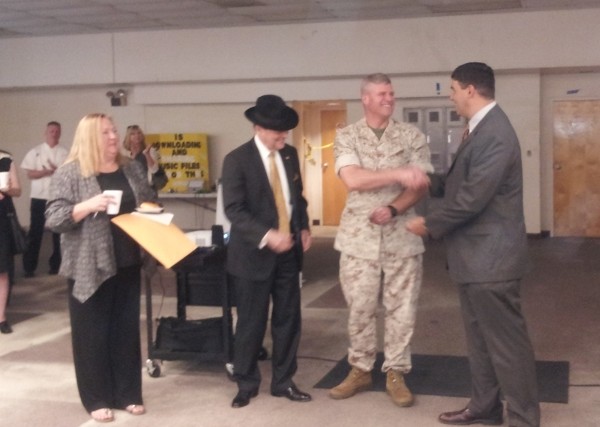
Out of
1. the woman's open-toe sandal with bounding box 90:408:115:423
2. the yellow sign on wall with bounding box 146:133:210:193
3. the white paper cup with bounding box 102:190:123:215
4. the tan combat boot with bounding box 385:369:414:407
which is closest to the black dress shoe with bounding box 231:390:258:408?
the woman's open-toe sandal with bounding box 90:408:115:423

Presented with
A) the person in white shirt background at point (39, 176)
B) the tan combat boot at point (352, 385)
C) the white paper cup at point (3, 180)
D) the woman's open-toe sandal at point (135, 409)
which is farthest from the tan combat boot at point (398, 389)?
the person in white shirt background at point (39, 176)

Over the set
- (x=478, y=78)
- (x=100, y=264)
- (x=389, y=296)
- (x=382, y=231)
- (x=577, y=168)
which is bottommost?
(x=389, y=296)

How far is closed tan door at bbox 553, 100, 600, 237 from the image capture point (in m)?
12.3

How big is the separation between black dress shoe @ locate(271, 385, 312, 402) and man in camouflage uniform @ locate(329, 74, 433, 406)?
1.46 ft

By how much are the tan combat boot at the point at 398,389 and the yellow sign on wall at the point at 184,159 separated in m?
9.24

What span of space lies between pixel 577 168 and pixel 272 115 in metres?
8.86

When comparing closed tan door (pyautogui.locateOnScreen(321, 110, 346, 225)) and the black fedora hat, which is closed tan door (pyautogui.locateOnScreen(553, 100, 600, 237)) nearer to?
closed tan door (pyautogui.locateOnScreen(321, 110, 346, 225))

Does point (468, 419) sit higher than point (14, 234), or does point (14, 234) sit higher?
point (14, 234)

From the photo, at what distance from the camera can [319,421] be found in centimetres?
446

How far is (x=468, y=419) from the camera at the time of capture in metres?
4.34

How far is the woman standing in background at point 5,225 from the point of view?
6.44 m

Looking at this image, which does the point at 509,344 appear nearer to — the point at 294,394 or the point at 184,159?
the point at 294,394

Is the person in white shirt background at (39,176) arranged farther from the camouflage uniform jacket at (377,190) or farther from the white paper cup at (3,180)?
the camouflage uniform jacket at (377,190)

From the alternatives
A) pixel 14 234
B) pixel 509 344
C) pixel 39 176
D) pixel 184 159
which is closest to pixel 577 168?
pixel 184 159
